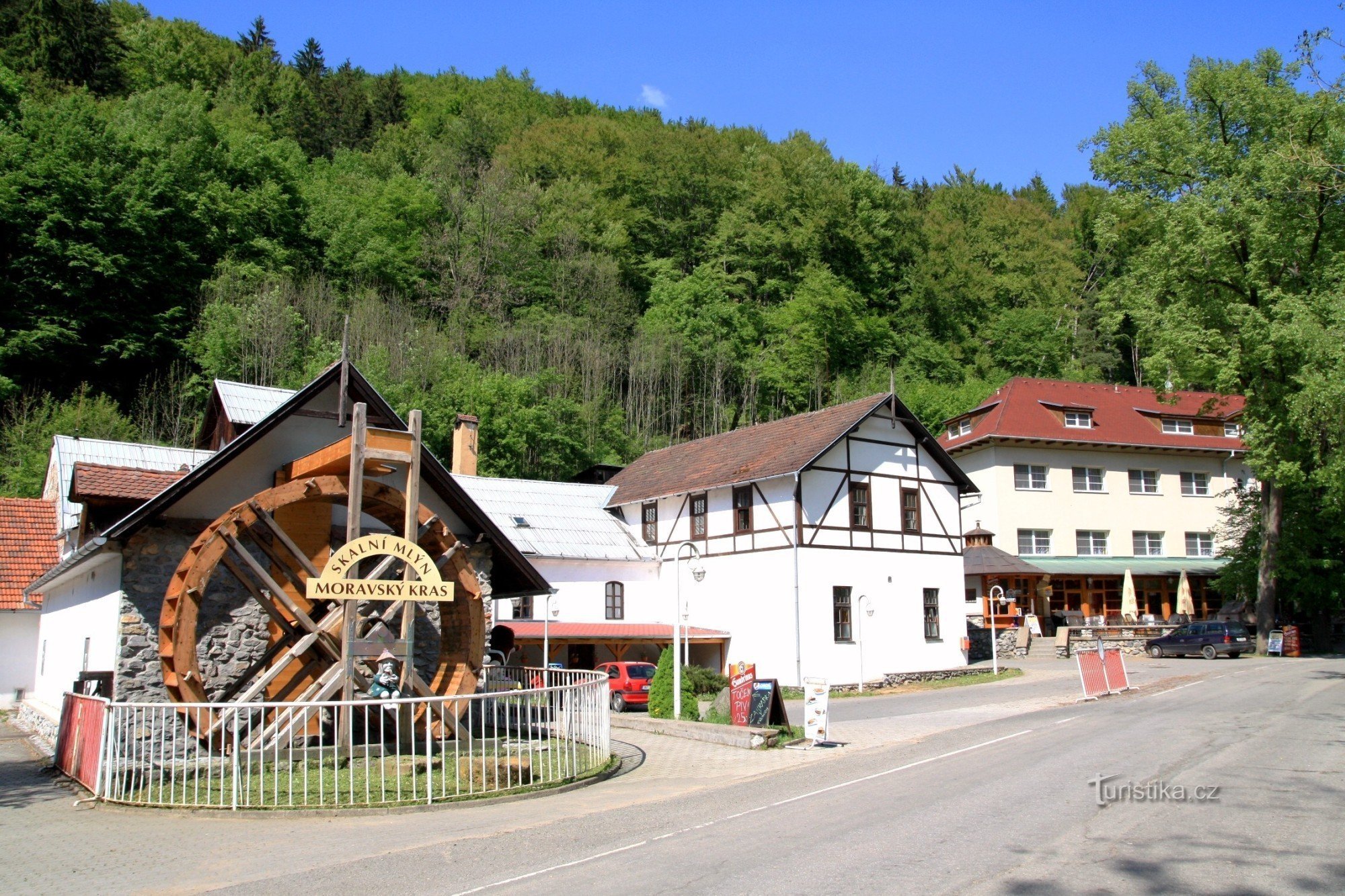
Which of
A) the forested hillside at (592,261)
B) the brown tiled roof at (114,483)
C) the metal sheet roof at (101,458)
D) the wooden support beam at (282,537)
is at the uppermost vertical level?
the forested hillside at (592,261)

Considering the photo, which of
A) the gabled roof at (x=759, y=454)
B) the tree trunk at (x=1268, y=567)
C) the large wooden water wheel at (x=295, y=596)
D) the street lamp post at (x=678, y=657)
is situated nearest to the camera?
the large wooden water wheel at (x=295, y=596)

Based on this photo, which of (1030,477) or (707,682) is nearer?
(707,682)

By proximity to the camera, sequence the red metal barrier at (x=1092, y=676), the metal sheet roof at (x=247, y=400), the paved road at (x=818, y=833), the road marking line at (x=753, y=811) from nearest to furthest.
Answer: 1. the paved road at (x=818, y=833)
2. the road marking line at (x=753, y=811)
3. the metal sheet roof at (x=247, y=400)
4. the red metal barrier at (x=1092, y=676)

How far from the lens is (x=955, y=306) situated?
205ft

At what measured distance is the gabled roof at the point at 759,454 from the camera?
3003 centimetres

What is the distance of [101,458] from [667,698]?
14351mm

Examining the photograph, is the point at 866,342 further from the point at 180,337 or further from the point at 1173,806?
the point at 1173,806

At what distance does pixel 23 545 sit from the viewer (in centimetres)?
2495

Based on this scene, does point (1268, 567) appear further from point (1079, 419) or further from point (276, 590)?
point (276, 590)

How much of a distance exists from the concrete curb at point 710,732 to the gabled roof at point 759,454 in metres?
11.7

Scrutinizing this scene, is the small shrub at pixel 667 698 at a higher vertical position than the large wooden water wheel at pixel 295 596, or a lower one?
lower

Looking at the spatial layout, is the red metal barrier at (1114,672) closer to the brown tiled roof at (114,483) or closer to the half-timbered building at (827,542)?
the half-timbered building at (827,542)

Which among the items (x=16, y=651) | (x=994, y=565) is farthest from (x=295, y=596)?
(x=994, y=565)

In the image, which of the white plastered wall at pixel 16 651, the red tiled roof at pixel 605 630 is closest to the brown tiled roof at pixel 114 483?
the white plastered wall at pixel 16 651
